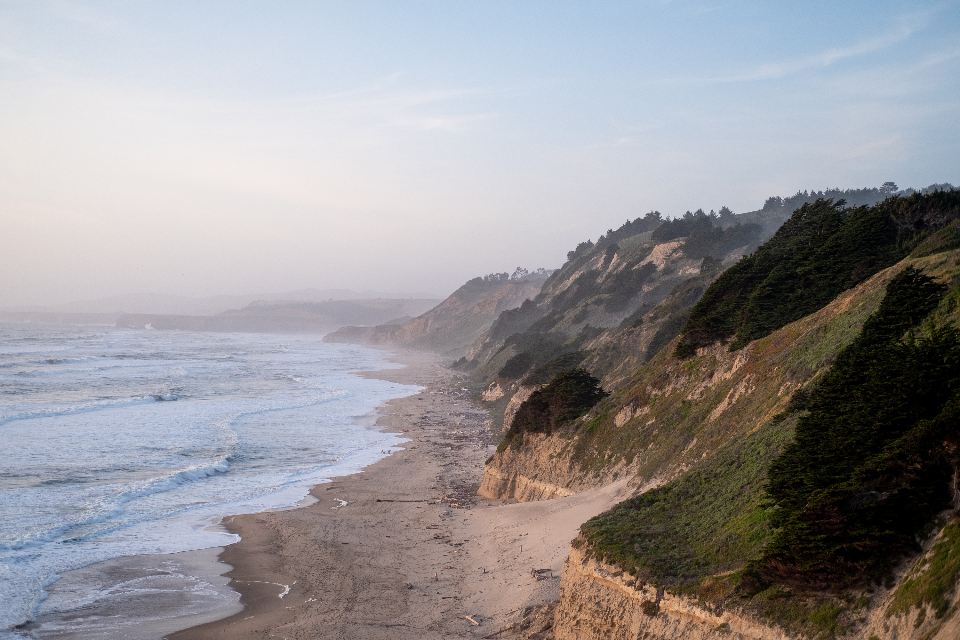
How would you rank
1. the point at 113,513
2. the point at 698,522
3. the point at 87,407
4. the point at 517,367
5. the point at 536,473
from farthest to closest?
1. the point at 517,367
2. the point at 87,407
3. the point at 536,473
4. the point at 113,513
5. the point at 698,522

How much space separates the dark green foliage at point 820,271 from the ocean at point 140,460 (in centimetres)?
1653

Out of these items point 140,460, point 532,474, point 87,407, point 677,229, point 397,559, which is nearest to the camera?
point 397,559

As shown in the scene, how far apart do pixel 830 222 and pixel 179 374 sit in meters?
63.2

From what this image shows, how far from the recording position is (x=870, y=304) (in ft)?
50.8

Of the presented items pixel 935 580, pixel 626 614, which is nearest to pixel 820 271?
pixel 626 614

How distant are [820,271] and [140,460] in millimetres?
28517

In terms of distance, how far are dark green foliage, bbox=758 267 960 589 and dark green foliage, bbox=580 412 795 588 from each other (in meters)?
1.17

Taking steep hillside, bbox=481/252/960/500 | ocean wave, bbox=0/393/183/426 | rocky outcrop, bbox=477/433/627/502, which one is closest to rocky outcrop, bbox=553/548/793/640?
steep hillside, bbox=481/252/960/500

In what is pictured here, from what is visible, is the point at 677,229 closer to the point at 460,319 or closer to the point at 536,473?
the point at 536,473

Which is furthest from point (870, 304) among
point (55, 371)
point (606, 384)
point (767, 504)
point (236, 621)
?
point (55, 371)

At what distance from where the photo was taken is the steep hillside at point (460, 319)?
12462 cm

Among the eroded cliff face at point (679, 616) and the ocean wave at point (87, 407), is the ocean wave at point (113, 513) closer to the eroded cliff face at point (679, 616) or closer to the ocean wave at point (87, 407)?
the eroded cliff face at point (679, 616)

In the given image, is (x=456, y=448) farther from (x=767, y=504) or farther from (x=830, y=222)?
(x=767, y=504)

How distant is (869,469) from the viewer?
8859 millimetres
